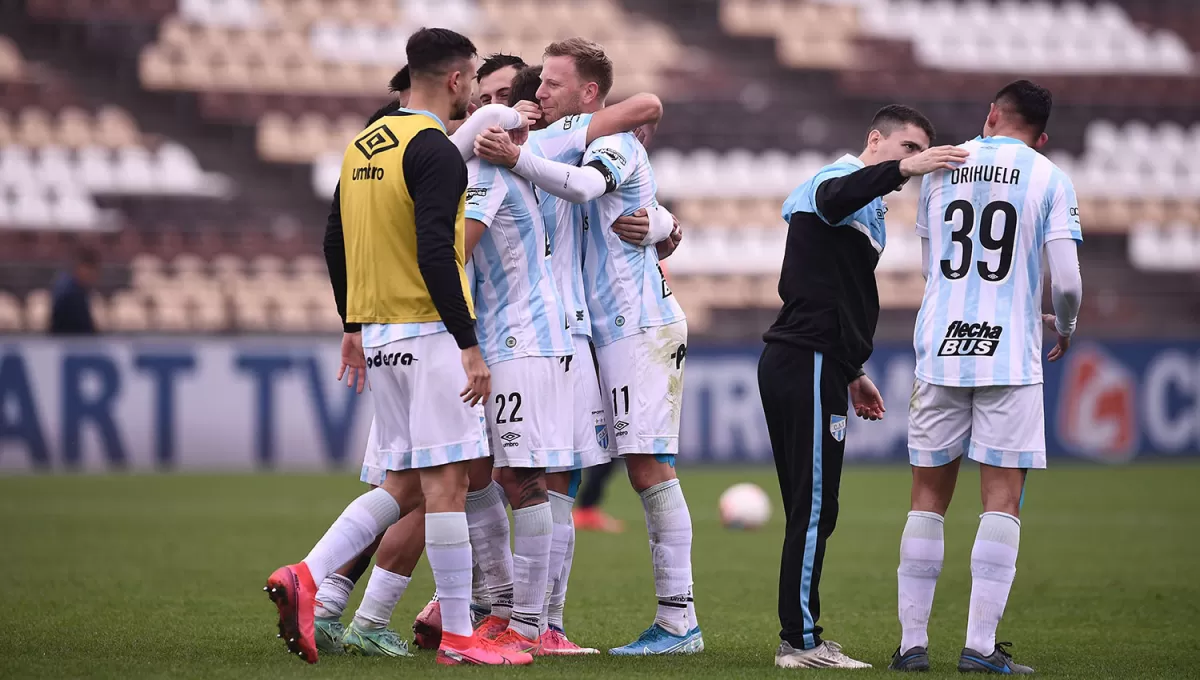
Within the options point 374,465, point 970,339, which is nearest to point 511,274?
point 374,465

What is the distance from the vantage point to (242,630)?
250 inches

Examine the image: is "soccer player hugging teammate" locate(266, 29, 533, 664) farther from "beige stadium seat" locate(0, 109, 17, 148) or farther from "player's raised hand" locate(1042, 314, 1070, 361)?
"beige stadium seat" locate(0, 109, 17, 148)

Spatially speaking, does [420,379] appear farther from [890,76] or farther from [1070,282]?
[890,76]

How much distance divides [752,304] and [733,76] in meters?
4.81

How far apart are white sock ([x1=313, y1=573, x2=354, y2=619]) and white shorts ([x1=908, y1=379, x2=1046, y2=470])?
2.33 m

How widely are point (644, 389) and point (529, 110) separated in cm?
124

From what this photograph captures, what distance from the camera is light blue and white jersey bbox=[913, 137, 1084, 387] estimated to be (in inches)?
214

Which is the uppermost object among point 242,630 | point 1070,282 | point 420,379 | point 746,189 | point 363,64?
point 363,64

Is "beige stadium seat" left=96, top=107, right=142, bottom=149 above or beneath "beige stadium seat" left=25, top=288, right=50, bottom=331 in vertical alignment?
above

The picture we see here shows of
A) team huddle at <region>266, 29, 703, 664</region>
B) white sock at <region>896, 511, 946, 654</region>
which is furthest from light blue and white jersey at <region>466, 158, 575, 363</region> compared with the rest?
white sock at <region>896, 511, 946, 654</region>

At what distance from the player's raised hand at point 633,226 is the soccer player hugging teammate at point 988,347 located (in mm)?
1188

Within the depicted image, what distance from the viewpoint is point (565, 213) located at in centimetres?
612

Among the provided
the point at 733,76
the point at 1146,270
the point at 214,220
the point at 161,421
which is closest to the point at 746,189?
the point at 733,76

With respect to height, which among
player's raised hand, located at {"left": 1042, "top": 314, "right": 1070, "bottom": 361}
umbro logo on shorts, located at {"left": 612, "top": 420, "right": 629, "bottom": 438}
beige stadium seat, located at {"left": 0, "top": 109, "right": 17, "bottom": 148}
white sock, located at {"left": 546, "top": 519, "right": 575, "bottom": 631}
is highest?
beige stadium seat, located at {"left": 0, "top": 109, "right": 17, "bottom": 148}
